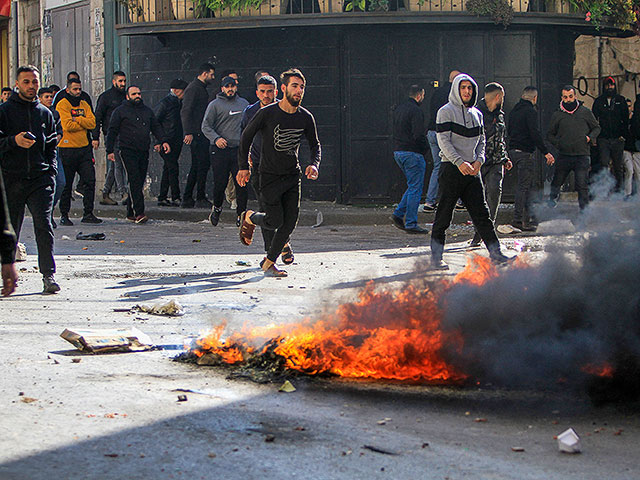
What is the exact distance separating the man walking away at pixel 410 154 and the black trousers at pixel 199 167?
14.4 ft

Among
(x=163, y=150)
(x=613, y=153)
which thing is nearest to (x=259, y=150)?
(x=163, y=150)

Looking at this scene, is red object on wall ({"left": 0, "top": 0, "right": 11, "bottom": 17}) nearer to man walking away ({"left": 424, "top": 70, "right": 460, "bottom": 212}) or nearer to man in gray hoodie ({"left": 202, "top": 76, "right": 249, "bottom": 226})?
man in gray hoodie ({"left": 202, "top": 76, "right": 249, "bottom": 226})

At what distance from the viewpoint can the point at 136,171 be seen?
15.1 metres

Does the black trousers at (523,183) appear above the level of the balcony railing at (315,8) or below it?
below

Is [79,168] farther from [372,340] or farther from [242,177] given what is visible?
[372,340]

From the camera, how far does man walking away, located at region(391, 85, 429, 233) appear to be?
547 inches

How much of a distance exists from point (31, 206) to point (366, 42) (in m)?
10.3

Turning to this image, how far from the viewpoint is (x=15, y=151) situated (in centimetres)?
878

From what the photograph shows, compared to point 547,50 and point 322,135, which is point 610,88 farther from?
point 322,135

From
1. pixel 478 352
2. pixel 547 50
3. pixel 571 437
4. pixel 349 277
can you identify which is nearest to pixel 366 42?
pixel 547 50

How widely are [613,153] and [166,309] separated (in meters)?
12.3

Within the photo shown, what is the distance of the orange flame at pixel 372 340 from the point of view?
5.45 meters

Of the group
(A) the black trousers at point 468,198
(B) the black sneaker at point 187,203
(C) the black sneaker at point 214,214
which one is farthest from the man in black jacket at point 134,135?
(A) the black trousers at point 468,198

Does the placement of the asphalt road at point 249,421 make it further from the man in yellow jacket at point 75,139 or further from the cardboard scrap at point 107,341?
the man in yellow jacket at point 75,139
